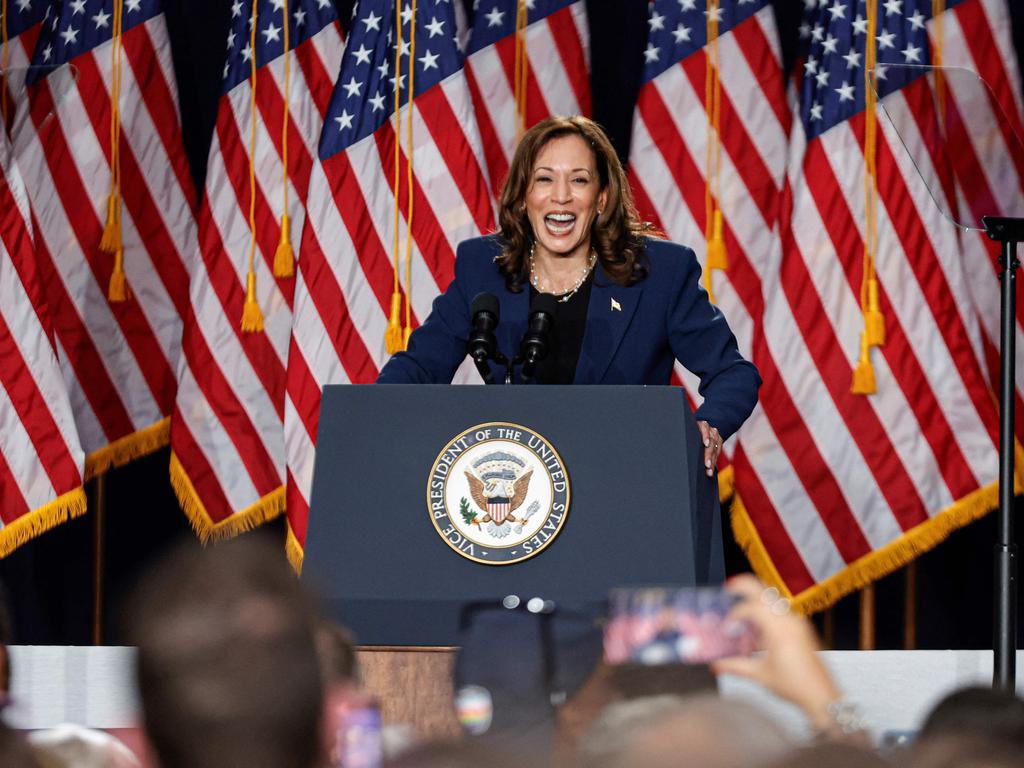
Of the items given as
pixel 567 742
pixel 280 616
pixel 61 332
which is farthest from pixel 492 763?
pixel 61 332

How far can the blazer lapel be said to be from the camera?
300cm

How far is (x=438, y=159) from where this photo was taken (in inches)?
193

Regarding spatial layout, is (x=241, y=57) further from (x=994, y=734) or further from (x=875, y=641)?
(x=994, y=734)

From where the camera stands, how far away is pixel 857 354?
188 inches

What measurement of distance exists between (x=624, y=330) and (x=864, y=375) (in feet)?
6.24

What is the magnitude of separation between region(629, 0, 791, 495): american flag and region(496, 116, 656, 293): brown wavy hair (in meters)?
1.72

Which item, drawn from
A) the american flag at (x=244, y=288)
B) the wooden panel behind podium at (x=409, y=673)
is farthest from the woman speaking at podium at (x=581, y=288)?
the american flag at (x=244, y=288)

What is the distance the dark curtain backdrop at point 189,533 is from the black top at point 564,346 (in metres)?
→ 2.37

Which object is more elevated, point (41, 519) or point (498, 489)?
point (498, 489)

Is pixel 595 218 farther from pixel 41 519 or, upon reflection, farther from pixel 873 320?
pixel 41 519

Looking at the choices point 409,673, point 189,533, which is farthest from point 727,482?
point 409,673

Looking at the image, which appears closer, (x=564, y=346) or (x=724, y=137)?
(x=564, y=346)

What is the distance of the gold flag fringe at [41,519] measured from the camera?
4.74m

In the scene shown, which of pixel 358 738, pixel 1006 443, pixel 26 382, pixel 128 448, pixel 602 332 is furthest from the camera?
pixel 128 448
